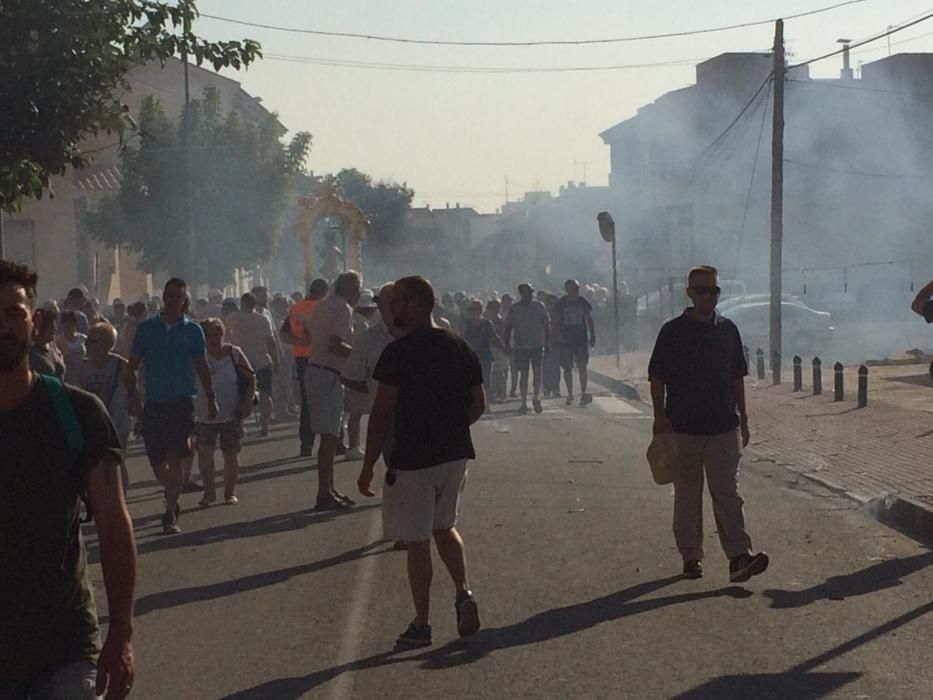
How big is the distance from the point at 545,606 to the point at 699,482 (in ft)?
4.57

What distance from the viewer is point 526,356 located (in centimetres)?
2334

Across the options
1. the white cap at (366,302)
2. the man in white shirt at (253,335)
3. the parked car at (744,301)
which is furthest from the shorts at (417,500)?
the parked car at (744,301)

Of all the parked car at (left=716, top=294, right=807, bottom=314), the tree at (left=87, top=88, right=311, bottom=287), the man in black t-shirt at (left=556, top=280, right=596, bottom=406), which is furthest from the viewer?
the tree at (left=87, top=88, right=311, bottom=287)

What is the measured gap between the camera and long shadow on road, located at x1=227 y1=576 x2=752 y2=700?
705 centimetres

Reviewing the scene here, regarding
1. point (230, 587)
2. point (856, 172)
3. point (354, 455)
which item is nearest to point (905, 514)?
point (230, 587)

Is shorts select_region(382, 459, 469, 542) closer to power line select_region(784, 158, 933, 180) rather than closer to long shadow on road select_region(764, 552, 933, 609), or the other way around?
long shadow on road select_region(764, 552, 933, 609)

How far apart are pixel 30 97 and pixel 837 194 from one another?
175 ft

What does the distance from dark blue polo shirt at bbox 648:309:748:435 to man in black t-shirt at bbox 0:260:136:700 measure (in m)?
5.81

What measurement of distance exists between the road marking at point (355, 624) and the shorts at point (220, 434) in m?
2.09

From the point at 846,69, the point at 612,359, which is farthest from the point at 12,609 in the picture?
the point at 846,69

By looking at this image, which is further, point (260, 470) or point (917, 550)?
point (260, 470)

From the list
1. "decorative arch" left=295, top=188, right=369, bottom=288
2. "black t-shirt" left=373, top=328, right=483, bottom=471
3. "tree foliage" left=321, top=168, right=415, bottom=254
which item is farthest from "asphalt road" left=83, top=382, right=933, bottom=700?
"tree foliage" left=321, top=168, right=415, bottom=254

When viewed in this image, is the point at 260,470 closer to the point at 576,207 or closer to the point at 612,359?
the point at 612,359

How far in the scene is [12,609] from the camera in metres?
3.80
